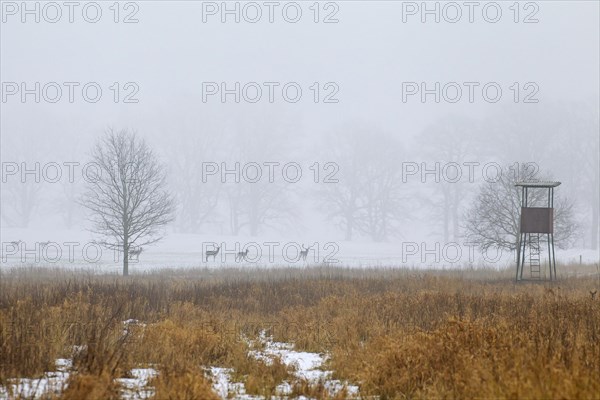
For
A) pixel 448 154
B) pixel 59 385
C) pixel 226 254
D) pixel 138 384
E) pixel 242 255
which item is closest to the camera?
pixel 59 385

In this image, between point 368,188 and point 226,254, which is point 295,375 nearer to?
point 226,254

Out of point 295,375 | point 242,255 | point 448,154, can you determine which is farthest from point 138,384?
point 448,154

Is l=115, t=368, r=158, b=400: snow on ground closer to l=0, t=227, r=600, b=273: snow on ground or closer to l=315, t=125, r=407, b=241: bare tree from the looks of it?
l=0, t=227, r=600, b=273: snow on ground

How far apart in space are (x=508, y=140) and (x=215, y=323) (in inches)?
2066

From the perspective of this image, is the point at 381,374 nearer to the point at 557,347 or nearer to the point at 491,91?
the point at 557,347

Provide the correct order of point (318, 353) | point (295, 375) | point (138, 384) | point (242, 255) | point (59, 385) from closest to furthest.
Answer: point (59, 385)
point (138, 384)
point (295, 375)
point (318, 353)
point (242, 255)

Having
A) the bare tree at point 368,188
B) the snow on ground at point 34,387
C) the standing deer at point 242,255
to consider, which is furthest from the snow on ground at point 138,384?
the bare tree at point 368,188


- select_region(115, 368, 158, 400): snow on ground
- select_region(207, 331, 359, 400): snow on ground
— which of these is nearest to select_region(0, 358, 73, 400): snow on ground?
select_region(115, 368, 158, 400): snow on ground

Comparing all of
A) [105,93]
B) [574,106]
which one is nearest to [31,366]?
[574,106]

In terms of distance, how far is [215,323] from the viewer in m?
10.2

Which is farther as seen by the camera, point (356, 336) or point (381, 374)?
point (356, 336)

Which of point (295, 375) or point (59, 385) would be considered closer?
point (59, 385)

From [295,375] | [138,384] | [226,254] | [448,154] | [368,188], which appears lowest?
[226,254]

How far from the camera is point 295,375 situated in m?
7.24
